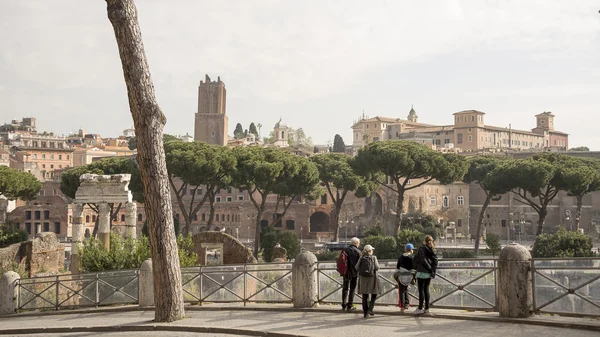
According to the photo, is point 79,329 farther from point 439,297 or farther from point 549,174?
point 549,174

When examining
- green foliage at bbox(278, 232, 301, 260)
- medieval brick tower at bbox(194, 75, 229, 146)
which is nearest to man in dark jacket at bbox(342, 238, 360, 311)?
green foliage at bbox(278, 232, 301, 260)

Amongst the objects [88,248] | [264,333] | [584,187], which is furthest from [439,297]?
[584,187]

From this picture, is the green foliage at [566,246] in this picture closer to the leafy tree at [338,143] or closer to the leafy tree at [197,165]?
the leafy tree at [197,165]

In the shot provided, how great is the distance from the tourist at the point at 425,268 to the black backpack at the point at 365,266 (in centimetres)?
53

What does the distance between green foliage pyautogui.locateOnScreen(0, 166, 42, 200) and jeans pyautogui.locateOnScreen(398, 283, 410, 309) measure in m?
37.4

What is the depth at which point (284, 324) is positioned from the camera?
8742 mm

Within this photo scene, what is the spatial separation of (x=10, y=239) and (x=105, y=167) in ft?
29.8

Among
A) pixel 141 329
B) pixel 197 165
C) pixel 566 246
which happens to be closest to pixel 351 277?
pixel 141 329

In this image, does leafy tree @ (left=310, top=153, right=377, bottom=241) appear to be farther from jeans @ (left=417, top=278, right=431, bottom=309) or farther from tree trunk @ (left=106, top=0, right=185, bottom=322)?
jeans @ (left=417, top=278, right=431, bottom=309)

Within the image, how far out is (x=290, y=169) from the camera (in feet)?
137

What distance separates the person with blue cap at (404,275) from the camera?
354 inches

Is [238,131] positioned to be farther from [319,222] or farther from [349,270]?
[349,270]

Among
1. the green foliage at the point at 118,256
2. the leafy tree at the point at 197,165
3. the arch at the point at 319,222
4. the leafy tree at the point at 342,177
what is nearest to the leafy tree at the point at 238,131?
the arch at the point at 319,222

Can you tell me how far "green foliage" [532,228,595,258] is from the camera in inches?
1140
